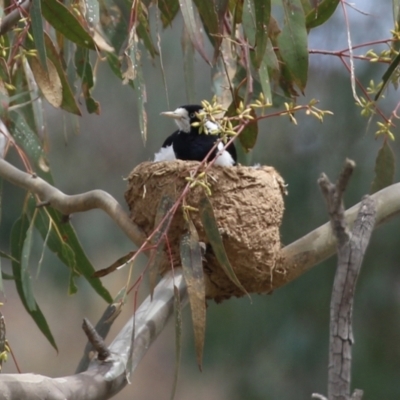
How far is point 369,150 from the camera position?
5.46 m

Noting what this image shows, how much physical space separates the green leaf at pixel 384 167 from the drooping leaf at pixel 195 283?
75cm

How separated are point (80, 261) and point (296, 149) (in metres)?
3.02

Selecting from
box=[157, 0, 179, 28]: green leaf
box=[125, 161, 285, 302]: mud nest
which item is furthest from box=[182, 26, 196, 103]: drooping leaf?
box=[125, 161, 285, 302]: mud nest

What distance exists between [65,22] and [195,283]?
74 cm

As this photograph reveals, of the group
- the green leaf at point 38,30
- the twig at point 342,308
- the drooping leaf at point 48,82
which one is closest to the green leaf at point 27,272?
the drooping leaf at point 48,82

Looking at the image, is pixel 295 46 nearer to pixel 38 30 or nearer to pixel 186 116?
pixel 38 30

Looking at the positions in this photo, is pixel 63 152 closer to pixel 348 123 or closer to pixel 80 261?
pixel 348 123

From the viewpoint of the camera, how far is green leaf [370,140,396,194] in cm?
250

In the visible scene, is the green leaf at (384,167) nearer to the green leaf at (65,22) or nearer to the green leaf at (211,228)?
the green leaf at (211,228)

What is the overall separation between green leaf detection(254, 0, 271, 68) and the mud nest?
435mm

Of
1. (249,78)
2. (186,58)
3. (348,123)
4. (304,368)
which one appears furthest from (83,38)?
(304,368)

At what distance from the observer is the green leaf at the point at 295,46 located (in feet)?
6.75

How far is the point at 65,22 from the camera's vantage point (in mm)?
2176

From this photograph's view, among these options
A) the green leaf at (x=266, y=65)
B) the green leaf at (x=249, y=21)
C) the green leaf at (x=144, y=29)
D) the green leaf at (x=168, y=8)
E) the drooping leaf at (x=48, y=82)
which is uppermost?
the green leaf at (x=168, y=8)
